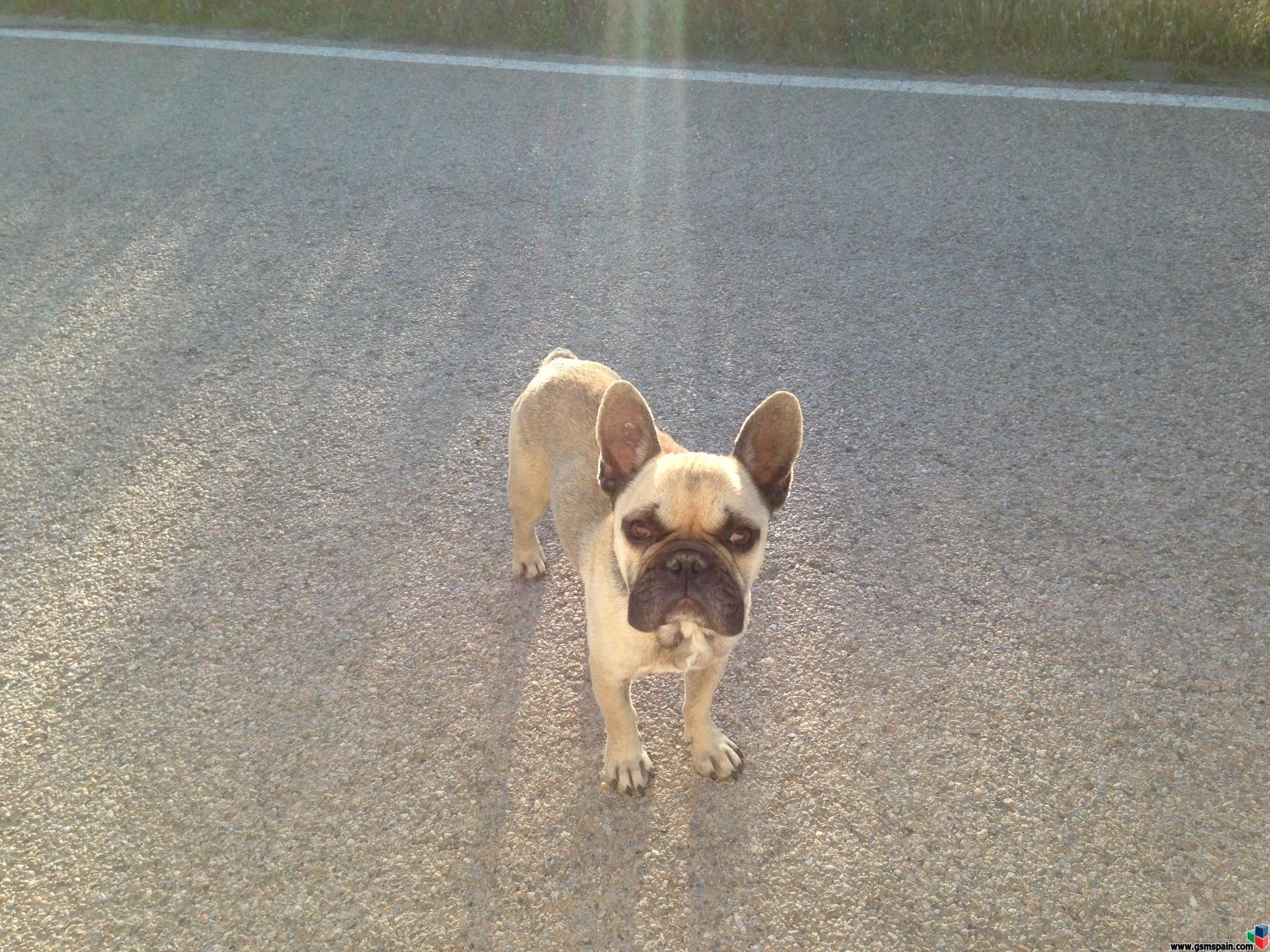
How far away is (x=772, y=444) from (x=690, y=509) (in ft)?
1.24

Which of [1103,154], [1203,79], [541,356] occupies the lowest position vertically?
[541,356]

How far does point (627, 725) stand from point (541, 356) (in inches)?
102

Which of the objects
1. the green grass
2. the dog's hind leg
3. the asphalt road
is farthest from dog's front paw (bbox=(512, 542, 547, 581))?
the green grass

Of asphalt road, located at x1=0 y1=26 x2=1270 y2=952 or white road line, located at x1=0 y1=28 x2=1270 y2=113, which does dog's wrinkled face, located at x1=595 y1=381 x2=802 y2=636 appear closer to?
asphalt road, located at x1=0 y1=26 x2=1270 y2=952

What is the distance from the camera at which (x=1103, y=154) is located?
654 cm

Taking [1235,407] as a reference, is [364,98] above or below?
above

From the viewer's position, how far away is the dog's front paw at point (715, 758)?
314 cm

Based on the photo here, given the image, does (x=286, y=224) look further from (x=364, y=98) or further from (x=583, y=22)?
(x=583, y=22)

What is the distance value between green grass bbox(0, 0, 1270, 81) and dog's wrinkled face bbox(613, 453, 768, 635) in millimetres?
6621

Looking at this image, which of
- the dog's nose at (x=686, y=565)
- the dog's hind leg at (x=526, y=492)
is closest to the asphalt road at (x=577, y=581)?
the dog's hind leg at (x=526, y=492)

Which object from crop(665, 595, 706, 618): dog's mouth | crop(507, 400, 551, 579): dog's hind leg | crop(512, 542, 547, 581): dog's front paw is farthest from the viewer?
crop(512, 542, 547, 581): dog's front paw

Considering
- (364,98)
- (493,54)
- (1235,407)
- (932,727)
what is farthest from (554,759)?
(493,54)

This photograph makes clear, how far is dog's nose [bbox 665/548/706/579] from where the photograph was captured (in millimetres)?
2609

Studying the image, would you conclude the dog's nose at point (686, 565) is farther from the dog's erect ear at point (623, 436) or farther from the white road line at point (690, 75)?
the white road line at point (690, 75)
